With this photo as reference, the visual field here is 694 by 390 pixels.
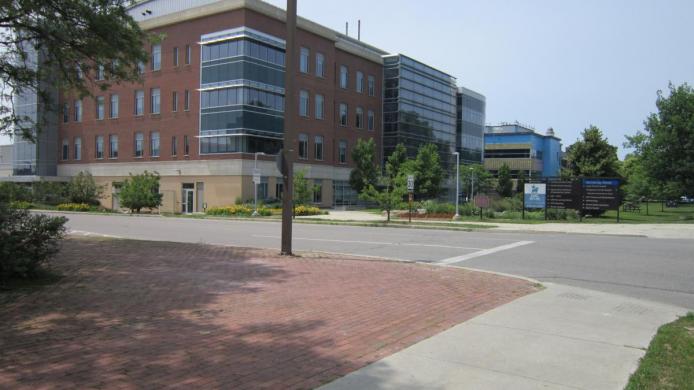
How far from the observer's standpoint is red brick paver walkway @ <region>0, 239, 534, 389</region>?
4.48 meters

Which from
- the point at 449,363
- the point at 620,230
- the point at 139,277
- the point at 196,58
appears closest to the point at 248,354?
the point at 449,363

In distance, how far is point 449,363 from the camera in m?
4.92

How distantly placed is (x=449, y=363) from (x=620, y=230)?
2112cm

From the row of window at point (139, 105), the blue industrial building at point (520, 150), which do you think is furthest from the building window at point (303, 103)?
the blue industrial building at point (520, 150)

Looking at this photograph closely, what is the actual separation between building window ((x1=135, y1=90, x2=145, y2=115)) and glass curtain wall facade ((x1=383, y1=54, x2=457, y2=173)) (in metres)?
25.9

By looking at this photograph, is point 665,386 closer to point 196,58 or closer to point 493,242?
point 493,242

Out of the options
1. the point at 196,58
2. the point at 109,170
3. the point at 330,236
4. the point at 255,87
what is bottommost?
the point at 330,236

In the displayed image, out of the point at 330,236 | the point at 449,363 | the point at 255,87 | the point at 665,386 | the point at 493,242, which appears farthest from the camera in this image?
the point at 255,87

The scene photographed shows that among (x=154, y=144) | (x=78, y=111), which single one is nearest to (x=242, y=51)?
(x=154, y=144)

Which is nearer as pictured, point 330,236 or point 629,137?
point 330,236

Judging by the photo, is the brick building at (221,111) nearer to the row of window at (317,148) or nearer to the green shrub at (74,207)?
the row of window at (317,148)

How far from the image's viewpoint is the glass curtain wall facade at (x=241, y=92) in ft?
141

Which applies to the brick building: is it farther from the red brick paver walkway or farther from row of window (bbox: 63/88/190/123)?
the red brick paver walkway

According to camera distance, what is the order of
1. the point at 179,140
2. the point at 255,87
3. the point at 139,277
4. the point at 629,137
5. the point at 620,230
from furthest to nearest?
1. the point at 179,140
2. the point at 255,87
3. the point at 629,137
4. the point at 620,230
5. the point at 139,277
